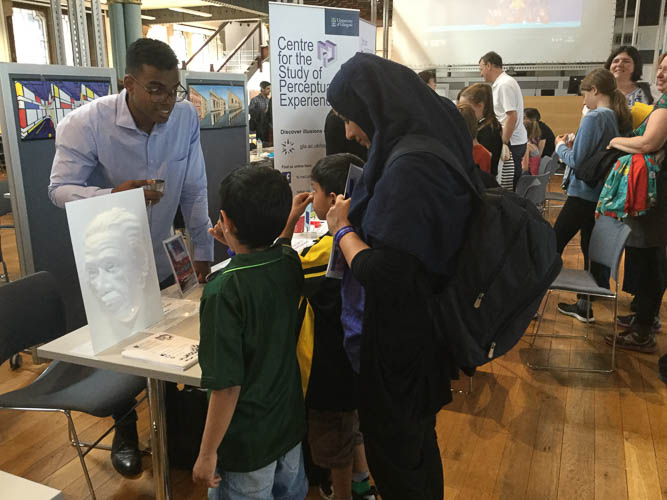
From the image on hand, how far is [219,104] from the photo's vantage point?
13.5 ft

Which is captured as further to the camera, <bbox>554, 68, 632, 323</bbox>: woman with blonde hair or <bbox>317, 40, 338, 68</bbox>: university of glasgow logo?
<bbox>554, 68, 632, 323</bbox>: woman with blonde hair

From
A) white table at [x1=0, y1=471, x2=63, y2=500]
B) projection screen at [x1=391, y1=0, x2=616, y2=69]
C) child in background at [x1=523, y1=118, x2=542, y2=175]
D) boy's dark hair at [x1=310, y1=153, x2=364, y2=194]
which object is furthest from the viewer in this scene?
projection screen at [x1=391, y1=0, x2=616, y2=69]

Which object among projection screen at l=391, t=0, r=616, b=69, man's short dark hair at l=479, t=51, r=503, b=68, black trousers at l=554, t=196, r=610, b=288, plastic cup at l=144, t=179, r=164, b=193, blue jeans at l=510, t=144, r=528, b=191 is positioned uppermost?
projection screen at l=391, t=0, r=616, b=69

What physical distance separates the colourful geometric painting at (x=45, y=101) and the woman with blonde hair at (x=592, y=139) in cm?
293

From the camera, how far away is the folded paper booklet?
158 cm

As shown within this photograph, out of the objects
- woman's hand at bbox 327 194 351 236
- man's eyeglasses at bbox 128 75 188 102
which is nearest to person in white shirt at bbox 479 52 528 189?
man's eyeglasses at bbox 128 75 188 102

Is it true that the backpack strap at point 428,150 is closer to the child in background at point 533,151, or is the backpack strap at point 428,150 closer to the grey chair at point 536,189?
the grey chair at point 536,189

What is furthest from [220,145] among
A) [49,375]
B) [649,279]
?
[649,279]

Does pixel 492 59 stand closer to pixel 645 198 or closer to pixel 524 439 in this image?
pixel 645 198

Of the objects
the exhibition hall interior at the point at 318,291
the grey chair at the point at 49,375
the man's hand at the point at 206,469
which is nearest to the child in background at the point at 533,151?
the exhibition hall interior at the point at 318,291

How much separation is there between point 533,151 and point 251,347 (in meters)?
5.92

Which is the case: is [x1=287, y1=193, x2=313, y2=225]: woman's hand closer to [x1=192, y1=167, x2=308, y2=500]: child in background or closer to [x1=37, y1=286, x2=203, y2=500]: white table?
[x1=192, y1=167, x2=308, y2=500]: child in background

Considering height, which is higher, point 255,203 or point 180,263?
point 255,203

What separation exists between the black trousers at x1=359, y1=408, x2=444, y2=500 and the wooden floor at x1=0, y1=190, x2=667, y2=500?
0.68 metres
